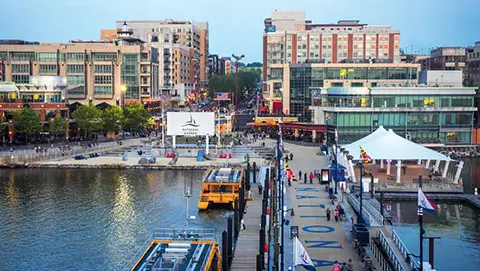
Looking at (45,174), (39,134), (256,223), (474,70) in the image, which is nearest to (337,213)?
(256,223)

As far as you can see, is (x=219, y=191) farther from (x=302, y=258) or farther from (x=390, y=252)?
(x=302, y=258)

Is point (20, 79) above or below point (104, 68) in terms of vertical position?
below

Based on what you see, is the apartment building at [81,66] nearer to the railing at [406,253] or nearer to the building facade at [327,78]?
the building facade at [327,78]

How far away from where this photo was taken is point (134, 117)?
113 metres

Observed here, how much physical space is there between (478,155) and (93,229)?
196 feet

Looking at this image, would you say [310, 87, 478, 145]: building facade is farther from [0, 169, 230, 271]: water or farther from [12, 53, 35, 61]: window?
[12, 53, 35, 61]: window

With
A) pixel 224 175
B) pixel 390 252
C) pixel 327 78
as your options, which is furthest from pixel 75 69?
pixel 390 252

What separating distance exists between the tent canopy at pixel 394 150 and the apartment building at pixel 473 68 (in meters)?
62.6

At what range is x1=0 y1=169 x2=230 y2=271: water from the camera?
4159 cm

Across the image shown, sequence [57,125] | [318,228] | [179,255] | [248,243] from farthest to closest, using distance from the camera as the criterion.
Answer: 1. [57,125]
2. [318,228]
3. [248,243]
4. [179,255]

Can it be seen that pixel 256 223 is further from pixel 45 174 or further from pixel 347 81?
pixel 347 81

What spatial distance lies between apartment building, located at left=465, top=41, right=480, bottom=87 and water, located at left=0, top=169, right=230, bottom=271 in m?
68.2

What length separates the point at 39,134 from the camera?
104000mm

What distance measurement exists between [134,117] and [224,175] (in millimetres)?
56449
